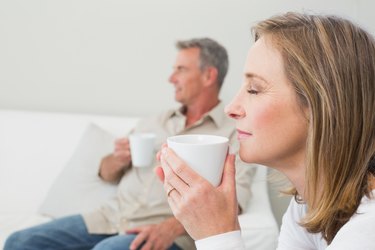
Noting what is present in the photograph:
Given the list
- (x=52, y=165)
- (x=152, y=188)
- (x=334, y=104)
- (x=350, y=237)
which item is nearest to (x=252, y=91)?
(x=334, y=104)

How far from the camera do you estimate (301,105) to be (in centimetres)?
73

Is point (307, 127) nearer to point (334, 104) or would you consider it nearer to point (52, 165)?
point (334, 104)

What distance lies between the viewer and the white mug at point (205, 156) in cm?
71

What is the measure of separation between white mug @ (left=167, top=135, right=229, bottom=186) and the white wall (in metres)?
1.56

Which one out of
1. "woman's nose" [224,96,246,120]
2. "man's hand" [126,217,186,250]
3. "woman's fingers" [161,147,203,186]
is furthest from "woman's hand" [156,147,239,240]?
"man's hand" [126,217,186,250]

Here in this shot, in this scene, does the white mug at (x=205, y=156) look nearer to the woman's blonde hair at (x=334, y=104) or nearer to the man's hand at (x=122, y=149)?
the woman's blonde hair at (x=334, y=104)

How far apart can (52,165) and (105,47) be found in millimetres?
744

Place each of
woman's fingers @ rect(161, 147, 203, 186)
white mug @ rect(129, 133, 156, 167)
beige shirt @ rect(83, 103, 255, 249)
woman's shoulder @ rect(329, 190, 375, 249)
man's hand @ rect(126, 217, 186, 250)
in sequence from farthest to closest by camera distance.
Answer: beige shirt @ rect(83, 103, 255, 249) → white mug @ rect(129, 133, 156, 167) → man's hand @ rect(126, 217, 186, 250) → woman's fingers @ rect(161, 147, 203, 186) → woman's shoulder @ rect(329, 190, 375, 249)

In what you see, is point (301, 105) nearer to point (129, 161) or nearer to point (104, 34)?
point (129, 161)

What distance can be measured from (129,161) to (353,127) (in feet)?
3.85

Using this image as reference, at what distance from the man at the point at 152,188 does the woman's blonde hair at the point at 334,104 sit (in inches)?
31.2

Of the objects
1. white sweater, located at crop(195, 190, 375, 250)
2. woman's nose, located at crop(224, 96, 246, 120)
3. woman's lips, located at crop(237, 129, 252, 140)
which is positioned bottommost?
white sweater, located at crop(195, 190, 375, 250)

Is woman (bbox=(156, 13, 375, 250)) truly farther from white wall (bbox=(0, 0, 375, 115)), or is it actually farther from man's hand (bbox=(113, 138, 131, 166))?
white wall (bbox=(0, 0, 375, 115))

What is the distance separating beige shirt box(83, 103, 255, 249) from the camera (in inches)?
63.9
